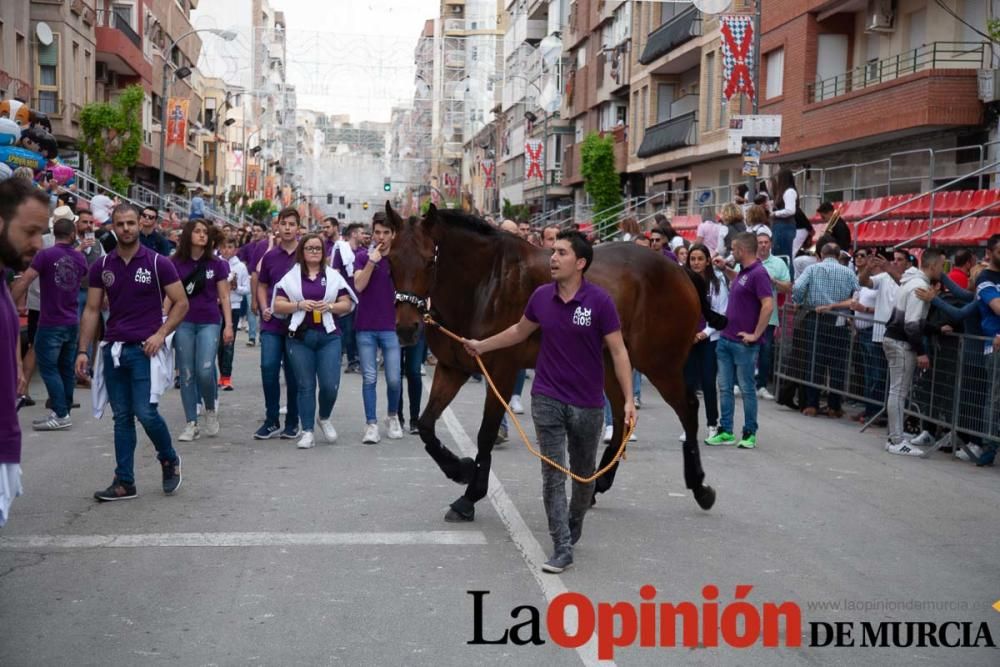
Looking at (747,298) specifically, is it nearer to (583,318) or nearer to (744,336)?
(744,336)

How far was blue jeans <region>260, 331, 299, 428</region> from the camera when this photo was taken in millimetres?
11758

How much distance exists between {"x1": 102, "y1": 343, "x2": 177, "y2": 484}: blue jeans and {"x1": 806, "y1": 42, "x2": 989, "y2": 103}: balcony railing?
55.4 feet

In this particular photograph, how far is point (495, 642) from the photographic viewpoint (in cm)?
569

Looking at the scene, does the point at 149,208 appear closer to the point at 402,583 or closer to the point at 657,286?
the point at 657,286

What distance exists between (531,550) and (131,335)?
335cm

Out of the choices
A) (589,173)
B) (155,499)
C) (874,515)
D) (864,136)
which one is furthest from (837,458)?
(589,173)

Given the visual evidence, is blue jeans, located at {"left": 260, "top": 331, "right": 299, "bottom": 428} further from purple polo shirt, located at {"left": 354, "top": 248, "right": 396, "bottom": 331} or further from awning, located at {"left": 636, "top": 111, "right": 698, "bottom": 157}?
awning, located at {"left": 636, "top": 111, "right": 698, "bottom": 157}

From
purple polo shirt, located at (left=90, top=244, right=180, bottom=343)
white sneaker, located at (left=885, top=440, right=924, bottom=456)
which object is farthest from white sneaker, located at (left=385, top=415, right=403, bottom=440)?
white sneaker, located at (left=885, top=440, right=924, bottom=456)

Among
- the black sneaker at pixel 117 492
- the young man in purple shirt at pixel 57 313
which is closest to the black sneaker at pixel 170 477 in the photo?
the black sneaker at pixel 117 492

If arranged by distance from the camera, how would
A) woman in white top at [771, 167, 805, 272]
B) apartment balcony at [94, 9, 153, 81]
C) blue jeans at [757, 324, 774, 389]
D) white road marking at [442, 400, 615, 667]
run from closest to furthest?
white road marking at [442, 400, 615, 667] → blue jeans at [757, 324, 774, 389] → woman in white top at [771, 167, 805, 272] → apartment balcony at [94, 9, 153, 81]

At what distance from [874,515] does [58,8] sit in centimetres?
3288

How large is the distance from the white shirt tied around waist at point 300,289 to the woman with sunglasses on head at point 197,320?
2.42 ft

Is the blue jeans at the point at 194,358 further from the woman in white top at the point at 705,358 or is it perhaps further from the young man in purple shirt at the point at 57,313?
the woman in white top at the point at 705,358

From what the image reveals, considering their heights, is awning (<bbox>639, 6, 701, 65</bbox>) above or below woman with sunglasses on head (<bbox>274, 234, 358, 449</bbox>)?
above
